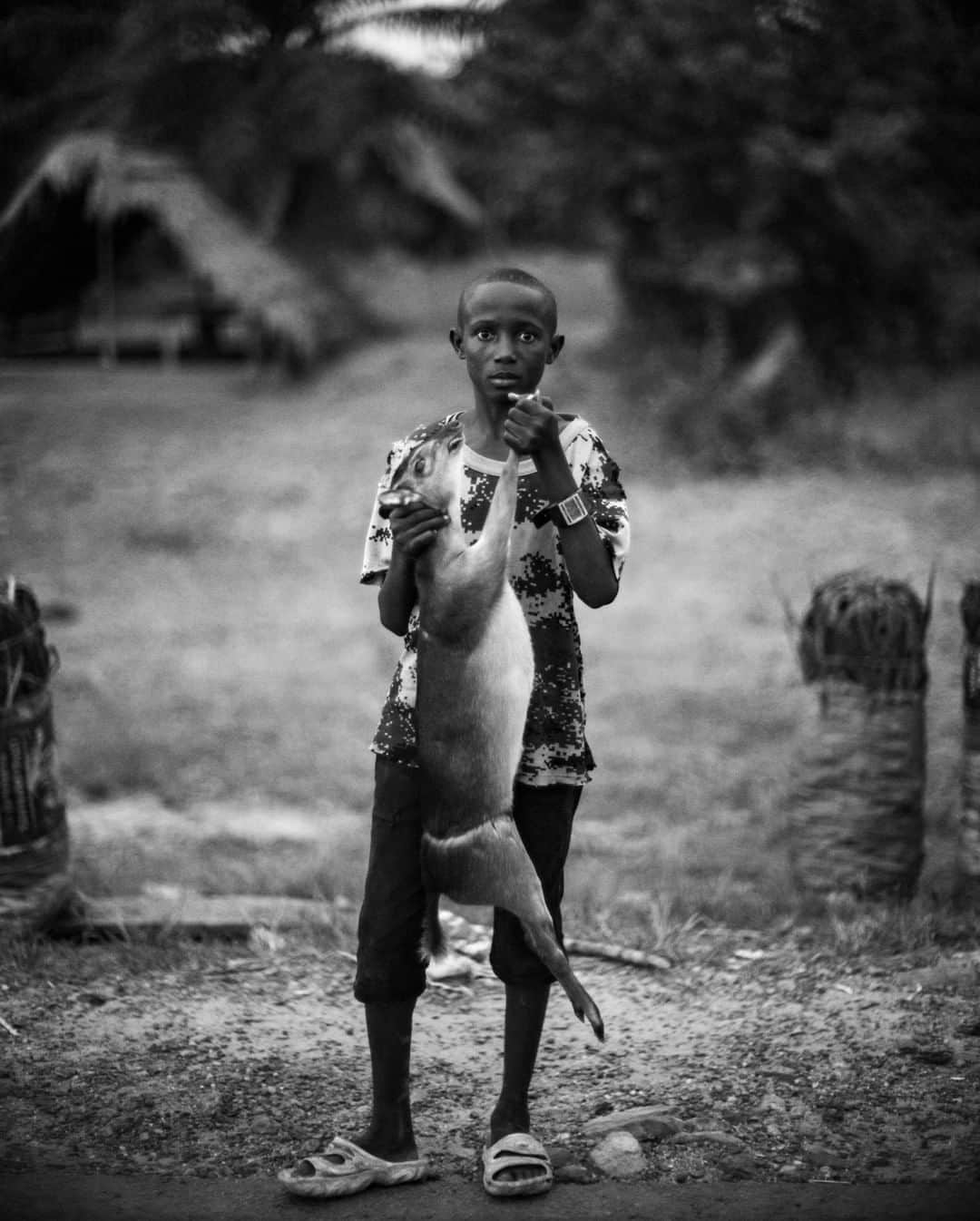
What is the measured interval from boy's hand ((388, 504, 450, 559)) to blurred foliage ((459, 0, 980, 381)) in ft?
30.1

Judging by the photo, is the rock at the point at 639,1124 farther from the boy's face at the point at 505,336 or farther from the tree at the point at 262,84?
the tree at the point at 262,84

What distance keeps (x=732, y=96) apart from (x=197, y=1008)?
9449 mm

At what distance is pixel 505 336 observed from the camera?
7.55 feet

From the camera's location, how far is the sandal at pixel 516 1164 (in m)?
2.50

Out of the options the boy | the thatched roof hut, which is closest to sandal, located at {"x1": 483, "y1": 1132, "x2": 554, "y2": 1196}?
the boy

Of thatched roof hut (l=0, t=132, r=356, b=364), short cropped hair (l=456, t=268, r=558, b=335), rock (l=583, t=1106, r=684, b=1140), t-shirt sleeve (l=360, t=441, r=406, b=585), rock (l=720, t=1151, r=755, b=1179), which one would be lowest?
rock (l=720, t=1151, r=755, b=1179)

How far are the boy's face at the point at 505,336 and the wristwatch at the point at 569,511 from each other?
0.22 metres

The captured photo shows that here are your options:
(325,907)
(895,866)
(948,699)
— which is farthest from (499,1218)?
(948,699)

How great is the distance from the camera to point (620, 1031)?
3.33 m

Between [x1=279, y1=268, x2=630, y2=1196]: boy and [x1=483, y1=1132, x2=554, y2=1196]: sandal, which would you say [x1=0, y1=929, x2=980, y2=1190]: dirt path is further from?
[x1=279, y1=268, x2=630, y2=1196]: boy

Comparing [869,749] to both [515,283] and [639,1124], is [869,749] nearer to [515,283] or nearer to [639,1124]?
[639,1124]

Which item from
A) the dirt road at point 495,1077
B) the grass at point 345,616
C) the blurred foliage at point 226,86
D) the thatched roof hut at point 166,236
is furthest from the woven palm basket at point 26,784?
the blurred foliage at point 226,86

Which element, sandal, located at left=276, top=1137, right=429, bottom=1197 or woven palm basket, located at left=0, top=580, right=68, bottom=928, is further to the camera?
woven palm basket, located at left=0, top=580, right=68, bottom=928

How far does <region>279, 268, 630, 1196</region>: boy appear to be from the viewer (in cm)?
232
